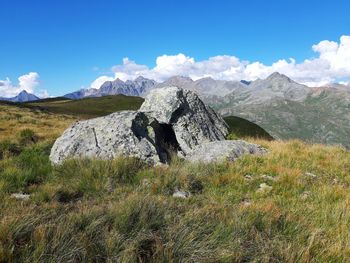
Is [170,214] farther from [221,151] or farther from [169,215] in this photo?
[221,151]

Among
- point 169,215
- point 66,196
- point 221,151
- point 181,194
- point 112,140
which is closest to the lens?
point 169,215

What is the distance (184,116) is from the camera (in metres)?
17.4

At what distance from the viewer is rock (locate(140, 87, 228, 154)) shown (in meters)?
16.5

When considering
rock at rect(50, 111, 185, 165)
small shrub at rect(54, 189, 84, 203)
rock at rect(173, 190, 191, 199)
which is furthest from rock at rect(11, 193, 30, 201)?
rock at rect(50, 111, 185, 165)

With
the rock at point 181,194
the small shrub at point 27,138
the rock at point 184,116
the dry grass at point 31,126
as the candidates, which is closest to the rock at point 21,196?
the rock at point 181,194

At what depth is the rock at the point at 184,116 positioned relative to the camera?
1655cm

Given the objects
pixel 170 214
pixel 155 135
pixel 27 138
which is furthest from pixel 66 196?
pixel 27 138

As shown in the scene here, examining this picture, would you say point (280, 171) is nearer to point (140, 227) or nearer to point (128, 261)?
point (140, 227)

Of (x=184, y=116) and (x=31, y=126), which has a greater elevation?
(x=184, y=116)

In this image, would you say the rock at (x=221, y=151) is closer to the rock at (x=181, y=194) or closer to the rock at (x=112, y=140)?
the rock at (x=112, y=140)

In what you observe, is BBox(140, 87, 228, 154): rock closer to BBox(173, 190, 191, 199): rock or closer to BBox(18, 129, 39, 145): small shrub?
BBox(173, 190, 191, 199): rock

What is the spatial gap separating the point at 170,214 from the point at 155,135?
871cm

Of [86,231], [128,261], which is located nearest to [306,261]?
Answer: [128,261]

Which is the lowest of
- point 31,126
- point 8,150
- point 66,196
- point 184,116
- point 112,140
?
point 66,196
